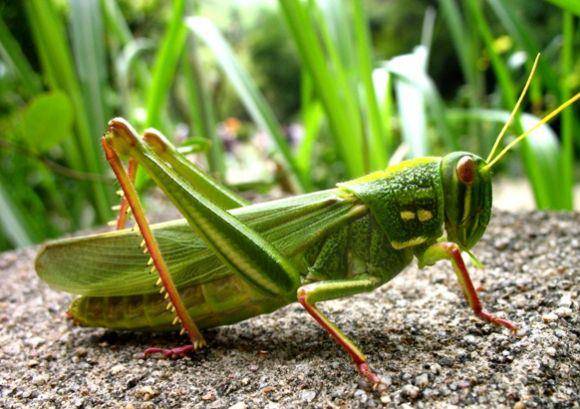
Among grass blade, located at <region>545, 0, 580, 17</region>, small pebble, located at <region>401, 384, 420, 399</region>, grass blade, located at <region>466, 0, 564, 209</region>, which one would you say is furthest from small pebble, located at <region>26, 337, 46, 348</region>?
grass blade, located at <region>466, 0, 564, 209</region>

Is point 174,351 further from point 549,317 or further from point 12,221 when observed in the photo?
point 12,221

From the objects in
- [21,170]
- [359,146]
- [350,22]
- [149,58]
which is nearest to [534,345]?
[359,146]

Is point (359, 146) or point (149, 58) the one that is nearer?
point (359, 146)

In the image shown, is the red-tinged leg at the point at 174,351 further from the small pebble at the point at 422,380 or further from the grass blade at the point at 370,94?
the grass blade at the point at 370,94

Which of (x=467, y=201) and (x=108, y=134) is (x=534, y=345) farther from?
(x=108, y=134)

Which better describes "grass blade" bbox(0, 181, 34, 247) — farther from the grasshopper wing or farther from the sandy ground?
the grasshopper wing

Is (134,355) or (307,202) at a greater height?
(307,202)
